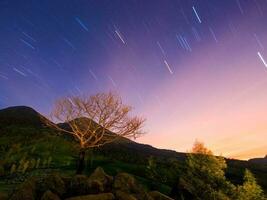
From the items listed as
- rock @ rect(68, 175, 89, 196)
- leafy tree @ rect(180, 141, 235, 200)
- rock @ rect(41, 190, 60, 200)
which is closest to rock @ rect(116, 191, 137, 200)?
rock @ rect(68, 175, 89, 196)

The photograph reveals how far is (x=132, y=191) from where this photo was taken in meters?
21.8

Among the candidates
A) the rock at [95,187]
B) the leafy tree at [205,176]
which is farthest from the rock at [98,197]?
the leafy tree at [205,176]

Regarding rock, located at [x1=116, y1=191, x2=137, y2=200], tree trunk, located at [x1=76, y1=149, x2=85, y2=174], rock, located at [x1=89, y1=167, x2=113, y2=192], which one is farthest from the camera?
tree trunk, located at [x1=76, y1=149, x2=85, y2=174]

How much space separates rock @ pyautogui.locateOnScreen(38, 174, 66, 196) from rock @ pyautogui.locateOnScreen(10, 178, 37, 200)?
0.55 m

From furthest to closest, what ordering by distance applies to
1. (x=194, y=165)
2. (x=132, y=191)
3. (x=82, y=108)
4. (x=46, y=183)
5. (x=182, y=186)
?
(x=194, y=165) → (x=82, y=108) → (x=182, y=186) → (x=132, y=191) → (x=46, y=183)

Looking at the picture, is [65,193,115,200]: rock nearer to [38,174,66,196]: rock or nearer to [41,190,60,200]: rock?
[41,190,60,200]: rock

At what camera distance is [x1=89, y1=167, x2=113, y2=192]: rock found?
20.8 metres

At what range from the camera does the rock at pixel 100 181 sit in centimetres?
2084

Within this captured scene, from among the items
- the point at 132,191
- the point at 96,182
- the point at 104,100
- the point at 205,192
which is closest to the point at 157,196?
the point at 132,191

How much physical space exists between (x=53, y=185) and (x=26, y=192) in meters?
2.01

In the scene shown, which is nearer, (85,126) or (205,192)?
(205,192)

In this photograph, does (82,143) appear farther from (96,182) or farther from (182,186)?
(96,182)

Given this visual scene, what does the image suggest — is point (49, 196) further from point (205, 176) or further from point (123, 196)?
point (205, 176)

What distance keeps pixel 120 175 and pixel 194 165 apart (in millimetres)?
40281
